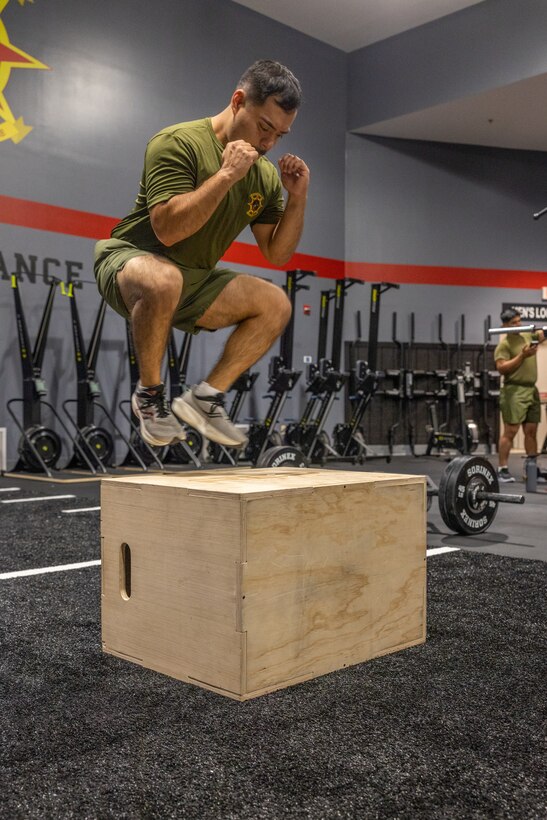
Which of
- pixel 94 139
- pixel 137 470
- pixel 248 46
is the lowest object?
pixel 137 470

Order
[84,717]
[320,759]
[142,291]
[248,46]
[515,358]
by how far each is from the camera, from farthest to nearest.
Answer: [248,46] → [515,358] → [142,291] → [84,717] → [320,759]

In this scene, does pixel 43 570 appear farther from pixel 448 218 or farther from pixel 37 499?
pixel 448 218

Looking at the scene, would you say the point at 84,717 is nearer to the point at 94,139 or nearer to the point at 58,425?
the point at 58,425

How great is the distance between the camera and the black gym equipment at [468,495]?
367cm

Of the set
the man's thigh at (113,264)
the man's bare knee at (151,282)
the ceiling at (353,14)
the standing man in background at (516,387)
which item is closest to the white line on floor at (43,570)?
the man's thigh at (113,264)

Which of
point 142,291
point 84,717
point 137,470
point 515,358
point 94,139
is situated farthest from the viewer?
point 94,139

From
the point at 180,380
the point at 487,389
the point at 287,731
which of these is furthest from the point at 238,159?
the point at 487,389

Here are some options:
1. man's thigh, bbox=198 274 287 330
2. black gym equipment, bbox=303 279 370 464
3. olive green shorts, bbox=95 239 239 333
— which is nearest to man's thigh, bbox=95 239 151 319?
olive green shorts, bbox=95 239 239 333

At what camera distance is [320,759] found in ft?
4.45

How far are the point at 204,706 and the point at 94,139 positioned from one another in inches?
273

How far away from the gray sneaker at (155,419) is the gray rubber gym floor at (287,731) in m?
0.59

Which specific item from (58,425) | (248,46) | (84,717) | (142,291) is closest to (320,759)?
(84,717)

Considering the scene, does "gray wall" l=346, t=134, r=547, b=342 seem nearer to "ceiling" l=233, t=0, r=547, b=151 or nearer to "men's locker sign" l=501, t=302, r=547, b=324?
"men's locker sign" l=501, t=302, r=547, b=324

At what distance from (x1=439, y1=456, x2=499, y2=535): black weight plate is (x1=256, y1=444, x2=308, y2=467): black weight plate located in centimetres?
91
